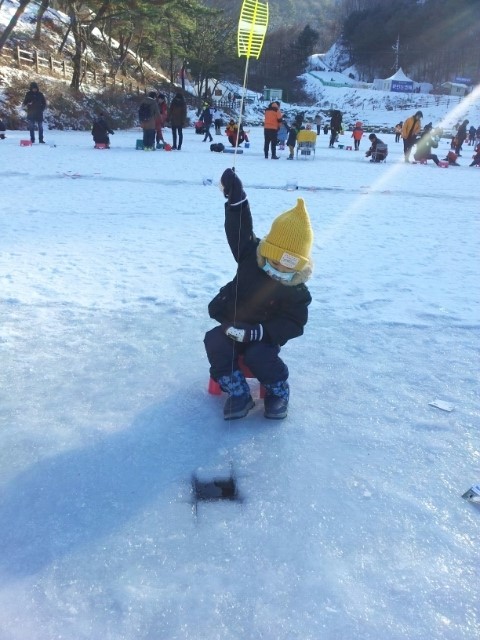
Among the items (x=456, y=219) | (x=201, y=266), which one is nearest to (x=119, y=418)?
(x=201, y=266)

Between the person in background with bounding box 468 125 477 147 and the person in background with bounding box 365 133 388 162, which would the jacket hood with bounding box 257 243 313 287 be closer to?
the person in background with bounding box 365 133 388 162

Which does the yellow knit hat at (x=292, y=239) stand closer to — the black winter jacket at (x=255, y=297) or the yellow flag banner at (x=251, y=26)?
the black winter jacket at (x=255, y=297)

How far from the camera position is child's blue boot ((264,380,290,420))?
231 centimetres

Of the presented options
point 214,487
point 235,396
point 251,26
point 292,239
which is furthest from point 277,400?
point 251,26

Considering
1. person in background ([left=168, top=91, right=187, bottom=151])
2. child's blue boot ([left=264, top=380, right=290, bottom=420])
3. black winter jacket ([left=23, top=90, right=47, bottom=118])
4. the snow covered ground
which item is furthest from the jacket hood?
black winter jacket ([left=23, top=90, right=47, bottom=118])

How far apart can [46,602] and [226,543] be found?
0.54 m

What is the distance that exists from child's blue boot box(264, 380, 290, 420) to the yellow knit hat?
553mm

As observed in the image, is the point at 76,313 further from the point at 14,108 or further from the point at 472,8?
the point at 472,8

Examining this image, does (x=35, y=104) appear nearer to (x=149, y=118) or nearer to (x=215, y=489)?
(x=149, y=118)

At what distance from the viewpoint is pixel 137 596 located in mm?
1435

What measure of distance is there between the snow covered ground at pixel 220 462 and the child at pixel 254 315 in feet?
0.45

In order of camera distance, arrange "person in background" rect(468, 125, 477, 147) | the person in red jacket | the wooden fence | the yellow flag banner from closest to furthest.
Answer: the yellow flag banner < the person in red jacket < the wooden fence < "person in background" rect(468, 125, 477, 147)

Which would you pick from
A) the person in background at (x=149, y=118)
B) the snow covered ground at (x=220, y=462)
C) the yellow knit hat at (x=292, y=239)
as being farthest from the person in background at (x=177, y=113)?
the yellow knit hat at (x=292, y=239)

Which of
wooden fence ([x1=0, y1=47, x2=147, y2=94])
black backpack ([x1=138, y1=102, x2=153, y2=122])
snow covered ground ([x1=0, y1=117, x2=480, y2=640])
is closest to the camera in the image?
snow covered ground ([x1=0, y1=117, x2=480, y2=640])
